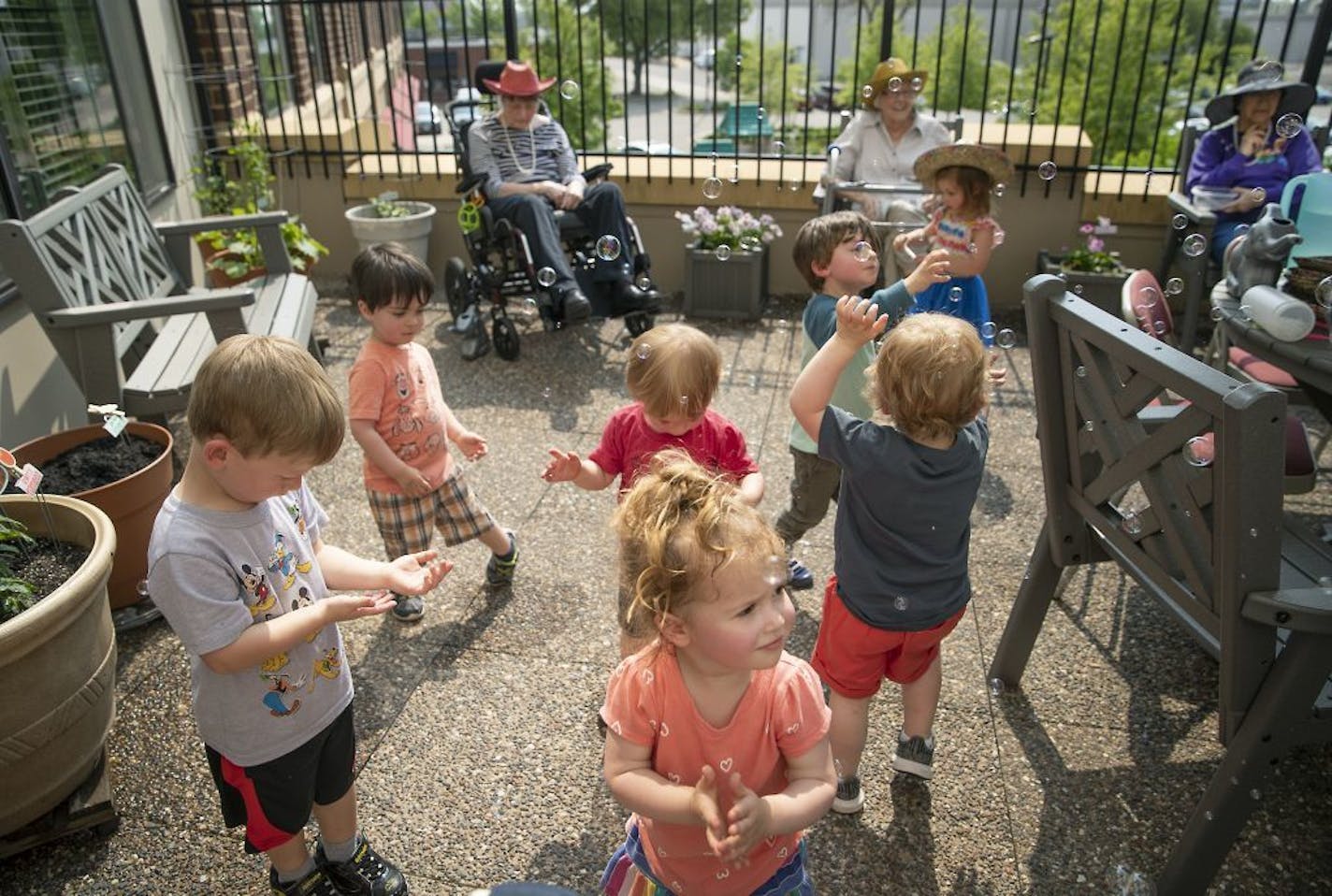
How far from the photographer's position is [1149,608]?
313 cm

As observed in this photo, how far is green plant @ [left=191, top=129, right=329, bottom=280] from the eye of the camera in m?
5.42

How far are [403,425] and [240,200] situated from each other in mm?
4366

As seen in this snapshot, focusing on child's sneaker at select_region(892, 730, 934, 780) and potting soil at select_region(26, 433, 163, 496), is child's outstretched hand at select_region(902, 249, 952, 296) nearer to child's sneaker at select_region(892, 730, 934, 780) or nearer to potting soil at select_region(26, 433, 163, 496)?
child's sneaker at select_region(892, 730, 934, 780)

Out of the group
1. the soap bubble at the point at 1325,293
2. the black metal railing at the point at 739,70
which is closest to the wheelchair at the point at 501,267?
the black metal railing at the point at 739,70

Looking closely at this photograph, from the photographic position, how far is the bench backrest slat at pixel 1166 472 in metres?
1.63

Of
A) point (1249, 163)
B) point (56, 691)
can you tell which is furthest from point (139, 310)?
point (1249, 163)

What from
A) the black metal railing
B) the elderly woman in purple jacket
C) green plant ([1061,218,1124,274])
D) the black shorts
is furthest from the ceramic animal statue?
the black shorts

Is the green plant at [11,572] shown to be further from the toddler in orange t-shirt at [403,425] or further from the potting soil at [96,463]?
the toddler in orange t-shirt at [403,425]

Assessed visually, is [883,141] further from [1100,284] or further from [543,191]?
[543,191]

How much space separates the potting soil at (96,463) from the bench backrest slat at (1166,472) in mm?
2888

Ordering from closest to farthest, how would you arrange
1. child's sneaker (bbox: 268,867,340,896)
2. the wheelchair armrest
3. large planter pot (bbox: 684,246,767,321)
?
child's sneaker (bbox: 268,867,340,896)
the wheelchair armrest
large planter pot (bbox: 684,246,767,321)

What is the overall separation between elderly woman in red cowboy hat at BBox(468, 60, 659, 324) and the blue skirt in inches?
78.8

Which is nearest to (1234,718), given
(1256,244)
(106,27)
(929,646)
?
(929,646)

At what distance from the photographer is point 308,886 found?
204 cm
